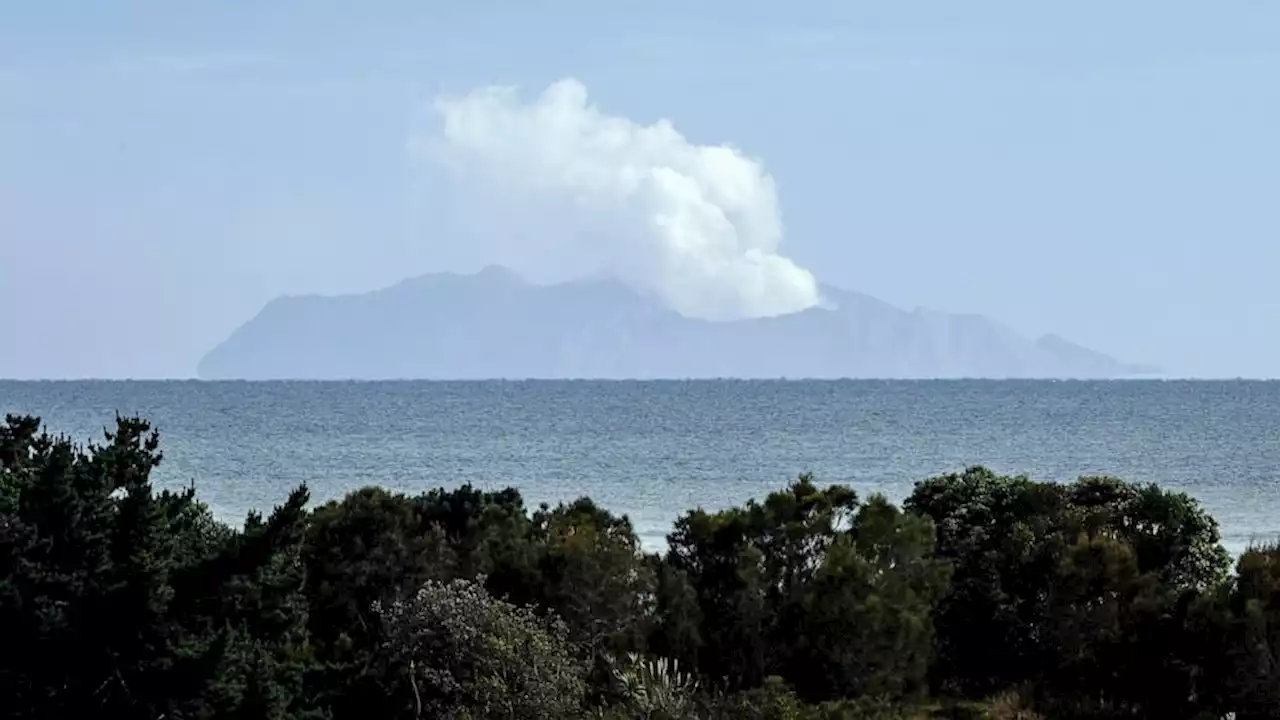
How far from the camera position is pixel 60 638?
20.3m

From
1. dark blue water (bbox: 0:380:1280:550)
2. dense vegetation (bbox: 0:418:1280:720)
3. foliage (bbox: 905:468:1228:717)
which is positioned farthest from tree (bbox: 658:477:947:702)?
dark blue water (bbox: 0:380:1280:550)

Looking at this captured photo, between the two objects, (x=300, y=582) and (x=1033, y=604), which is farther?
(x=1033, y=604)

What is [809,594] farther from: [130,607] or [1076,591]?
[130,607]

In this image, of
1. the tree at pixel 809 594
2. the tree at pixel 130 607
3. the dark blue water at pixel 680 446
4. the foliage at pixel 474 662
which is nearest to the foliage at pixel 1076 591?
the tree at pixel 809 594

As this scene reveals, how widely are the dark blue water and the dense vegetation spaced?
61.3 ft

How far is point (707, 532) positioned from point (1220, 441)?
246 ft

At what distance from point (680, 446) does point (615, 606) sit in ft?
217

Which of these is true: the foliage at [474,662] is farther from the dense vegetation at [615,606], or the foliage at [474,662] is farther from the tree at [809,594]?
the tree at [809,594]

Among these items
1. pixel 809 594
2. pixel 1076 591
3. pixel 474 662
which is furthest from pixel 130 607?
pixel 1076 591

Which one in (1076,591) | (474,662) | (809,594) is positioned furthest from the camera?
(1076,591)

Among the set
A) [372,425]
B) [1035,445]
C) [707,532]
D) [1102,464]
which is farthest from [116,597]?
[372,425]

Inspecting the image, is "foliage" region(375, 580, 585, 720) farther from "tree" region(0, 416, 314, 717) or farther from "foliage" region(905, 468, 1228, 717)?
"foliage" region(905, 468, 1228, 717)

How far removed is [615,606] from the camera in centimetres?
2388

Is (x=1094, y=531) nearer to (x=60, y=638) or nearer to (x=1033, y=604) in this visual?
(x=1033, y=604)
